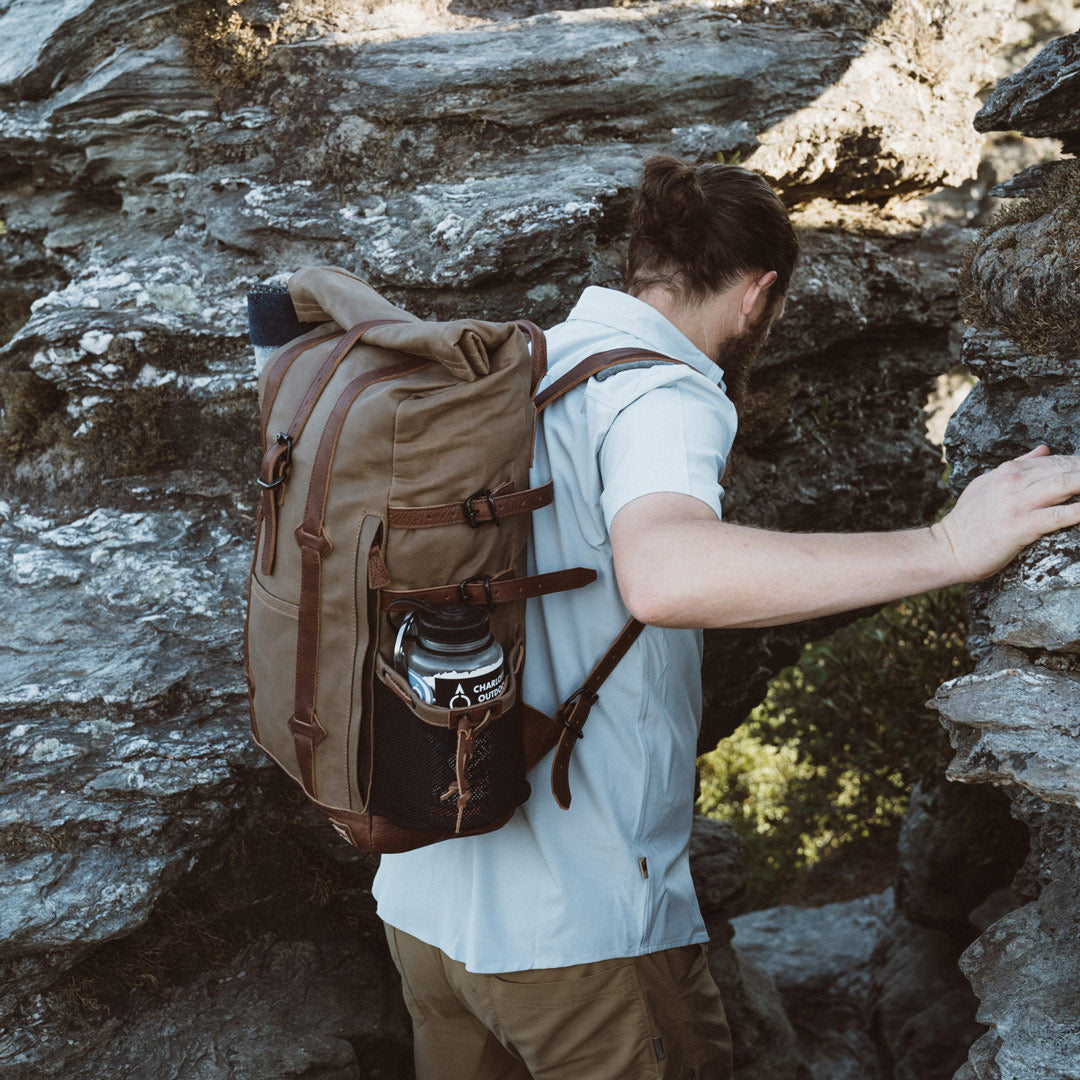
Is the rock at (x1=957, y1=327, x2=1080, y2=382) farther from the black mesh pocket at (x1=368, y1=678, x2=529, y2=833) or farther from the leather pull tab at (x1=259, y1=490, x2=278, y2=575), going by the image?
the leather pull tab at (x1=259, y1=490, x2=278, y2=575)

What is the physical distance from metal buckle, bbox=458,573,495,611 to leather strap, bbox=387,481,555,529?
0.13m

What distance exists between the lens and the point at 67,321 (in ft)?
14.6

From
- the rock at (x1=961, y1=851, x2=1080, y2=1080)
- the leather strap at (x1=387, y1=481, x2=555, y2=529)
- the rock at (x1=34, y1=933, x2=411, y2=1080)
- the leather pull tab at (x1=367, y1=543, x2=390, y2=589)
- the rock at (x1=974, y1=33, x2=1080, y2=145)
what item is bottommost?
the rock at (x1=34, y1=933, x2=411, y2=1080)

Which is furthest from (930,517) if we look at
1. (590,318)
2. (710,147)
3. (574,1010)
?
(574,1010)

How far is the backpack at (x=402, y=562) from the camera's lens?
7.48ft

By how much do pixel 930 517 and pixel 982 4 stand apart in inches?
103

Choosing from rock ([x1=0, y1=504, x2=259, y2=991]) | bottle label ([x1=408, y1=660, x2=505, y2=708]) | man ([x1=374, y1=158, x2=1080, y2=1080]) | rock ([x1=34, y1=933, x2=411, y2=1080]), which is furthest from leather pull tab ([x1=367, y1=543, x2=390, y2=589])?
rock ([x1=34, y1=933, x2=411, y2=1080])

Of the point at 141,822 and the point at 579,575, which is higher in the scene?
the point at 579,575

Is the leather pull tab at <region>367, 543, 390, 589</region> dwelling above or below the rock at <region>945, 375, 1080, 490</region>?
above

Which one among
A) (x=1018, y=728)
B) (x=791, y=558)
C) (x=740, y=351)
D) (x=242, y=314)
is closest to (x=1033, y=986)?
(x=1018, y=728)

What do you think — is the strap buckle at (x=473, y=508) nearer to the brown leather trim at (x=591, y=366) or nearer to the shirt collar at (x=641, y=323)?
the brown leather trim at (x=591, y=366)

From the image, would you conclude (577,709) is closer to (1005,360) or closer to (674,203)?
(674,203)

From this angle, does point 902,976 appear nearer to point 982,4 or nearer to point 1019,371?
point 1019,371

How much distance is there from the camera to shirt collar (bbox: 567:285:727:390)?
2.71 metres
